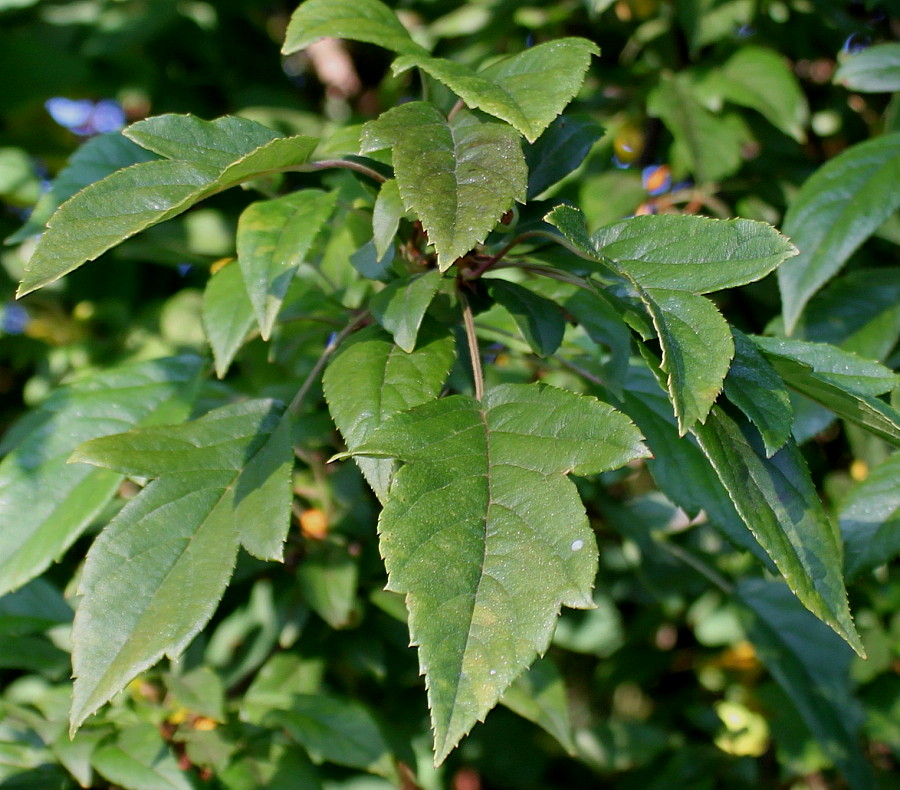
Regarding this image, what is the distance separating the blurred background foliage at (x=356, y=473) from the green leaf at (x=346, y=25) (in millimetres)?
67

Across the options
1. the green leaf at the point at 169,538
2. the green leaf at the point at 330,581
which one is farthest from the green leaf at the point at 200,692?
the green leaf at the point at 169,538

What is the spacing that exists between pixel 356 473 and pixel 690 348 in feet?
2.33

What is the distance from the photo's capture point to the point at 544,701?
1.16m

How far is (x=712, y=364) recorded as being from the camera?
65 cm

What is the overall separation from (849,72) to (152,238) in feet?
3.74

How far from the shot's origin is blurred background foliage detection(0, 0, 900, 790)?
1.13 m

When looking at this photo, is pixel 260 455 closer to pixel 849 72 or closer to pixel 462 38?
pixel 849 72

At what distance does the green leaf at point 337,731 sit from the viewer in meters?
1.09

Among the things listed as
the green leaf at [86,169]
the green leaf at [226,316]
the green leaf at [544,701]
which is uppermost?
the green leaf at [86,169]

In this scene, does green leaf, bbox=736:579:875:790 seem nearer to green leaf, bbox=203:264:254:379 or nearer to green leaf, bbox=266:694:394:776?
green leaf, bbox=266:694:394:776

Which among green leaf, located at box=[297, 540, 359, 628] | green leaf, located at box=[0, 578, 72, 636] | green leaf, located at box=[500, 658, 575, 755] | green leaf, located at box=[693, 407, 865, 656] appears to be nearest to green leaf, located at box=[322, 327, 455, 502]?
green leaf, located at box=[693, 407, 865, 656]

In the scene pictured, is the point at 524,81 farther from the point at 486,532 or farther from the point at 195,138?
the point at 486,532

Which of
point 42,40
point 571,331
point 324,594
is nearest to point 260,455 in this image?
point 324,594

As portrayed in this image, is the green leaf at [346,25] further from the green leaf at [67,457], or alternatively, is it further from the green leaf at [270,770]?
the green leaf at [270,770]
